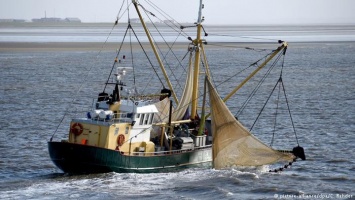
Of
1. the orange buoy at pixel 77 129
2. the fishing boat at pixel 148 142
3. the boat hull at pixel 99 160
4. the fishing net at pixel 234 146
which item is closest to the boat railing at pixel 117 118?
the fishing boat at pixel 148 142

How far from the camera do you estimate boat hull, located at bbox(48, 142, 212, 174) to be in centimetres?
4216

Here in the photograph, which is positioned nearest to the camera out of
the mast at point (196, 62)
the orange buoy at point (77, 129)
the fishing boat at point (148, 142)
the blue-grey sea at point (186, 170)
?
the blue-grey sea at point (186, 170)

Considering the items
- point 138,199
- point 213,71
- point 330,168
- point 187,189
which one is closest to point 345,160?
point 330,168

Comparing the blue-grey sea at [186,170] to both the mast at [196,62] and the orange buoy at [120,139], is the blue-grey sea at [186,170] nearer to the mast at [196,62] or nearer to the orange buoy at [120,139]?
the orange buoy at [120,139]

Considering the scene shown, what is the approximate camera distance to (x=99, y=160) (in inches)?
1661

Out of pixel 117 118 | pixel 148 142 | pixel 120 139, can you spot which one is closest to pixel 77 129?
pixel 117 118

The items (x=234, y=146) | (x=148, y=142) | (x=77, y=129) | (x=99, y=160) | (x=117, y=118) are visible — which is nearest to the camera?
(x=99, y=160)

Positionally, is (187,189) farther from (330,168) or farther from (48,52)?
(48,52)

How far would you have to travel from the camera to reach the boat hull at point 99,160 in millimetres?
42156

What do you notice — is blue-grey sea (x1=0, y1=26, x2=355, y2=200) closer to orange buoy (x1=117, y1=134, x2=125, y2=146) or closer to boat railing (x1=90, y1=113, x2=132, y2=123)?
orange buoy (x1=117, y1=134, x2=125, y2=146)

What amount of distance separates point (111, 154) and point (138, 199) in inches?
197

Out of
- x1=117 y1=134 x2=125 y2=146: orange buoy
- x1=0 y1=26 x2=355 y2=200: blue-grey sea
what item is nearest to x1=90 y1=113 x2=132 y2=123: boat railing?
x1=117 y1=134 x2=125 y2=146: orange buoy

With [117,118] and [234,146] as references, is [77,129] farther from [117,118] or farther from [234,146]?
[234,146]

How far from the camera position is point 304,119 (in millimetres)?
63219
